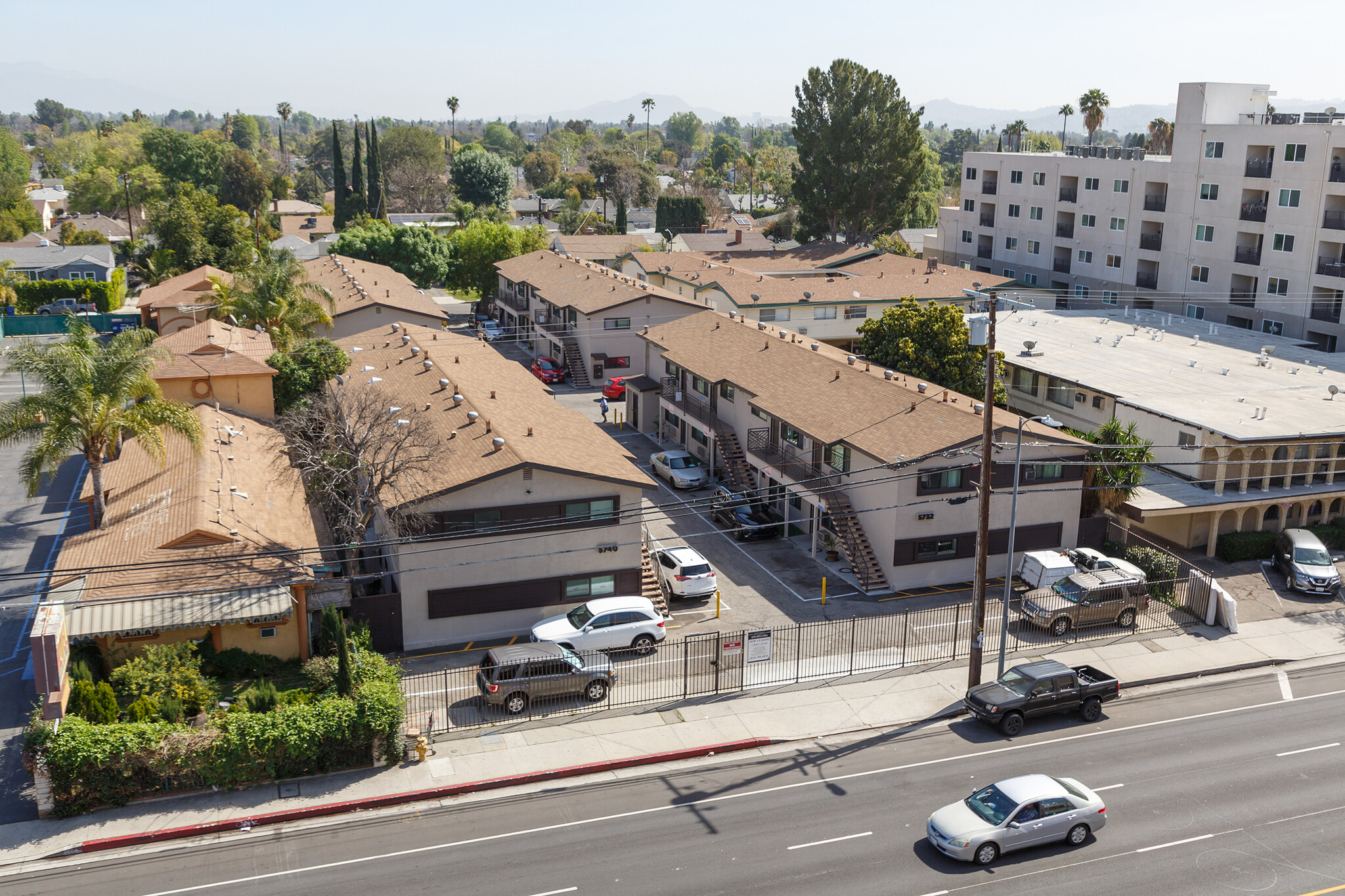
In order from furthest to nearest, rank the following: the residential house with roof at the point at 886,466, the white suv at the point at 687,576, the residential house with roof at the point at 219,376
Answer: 1. the residential house with roof at the point at 219,376
2. the residential house with roof at the point at 886,466
3. the white suv at the point at 687,576

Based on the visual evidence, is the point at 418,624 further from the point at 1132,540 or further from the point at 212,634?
the point at 1132,540

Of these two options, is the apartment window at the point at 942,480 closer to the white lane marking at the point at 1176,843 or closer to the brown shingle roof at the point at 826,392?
the brown shingle roof at the point at 826,392

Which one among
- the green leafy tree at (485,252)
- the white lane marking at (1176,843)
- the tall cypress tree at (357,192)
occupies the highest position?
the tall cypress tree at (357,192)

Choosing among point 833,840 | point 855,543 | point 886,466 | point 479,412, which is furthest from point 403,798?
A: point 855,543

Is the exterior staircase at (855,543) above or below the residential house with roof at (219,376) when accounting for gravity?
below

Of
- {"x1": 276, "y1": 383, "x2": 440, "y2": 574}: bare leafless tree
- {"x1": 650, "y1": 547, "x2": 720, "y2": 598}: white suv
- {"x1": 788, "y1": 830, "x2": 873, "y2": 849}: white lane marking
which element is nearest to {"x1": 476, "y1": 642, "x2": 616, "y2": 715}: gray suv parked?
{"x1": 276, "y1": 383, "x2": 440, "y2": 574}: bare leafless tree

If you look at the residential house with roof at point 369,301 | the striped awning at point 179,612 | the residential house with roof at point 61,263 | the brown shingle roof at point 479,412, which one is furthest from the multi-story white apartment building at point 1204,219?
the residential house with roof at point 61,263

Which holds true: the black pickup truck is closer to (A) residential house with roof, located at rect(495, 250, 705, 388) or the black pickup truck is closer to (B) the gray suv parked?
(B) the gray suv parked
